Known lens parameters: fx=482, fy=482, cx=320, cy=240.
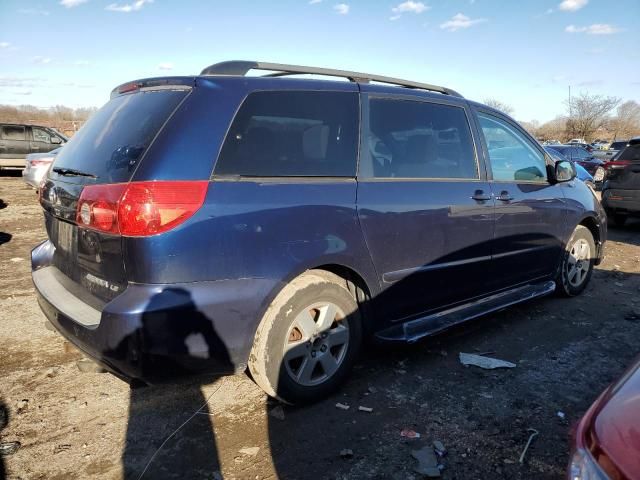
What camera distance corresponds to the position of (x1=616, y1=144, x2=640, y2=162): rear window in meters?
8.64

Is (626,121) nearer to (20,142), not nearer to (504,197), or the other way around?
(20,142)

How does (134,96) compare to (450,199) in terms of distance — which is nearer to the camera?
(134,96)

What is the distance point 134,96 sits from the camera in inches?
115

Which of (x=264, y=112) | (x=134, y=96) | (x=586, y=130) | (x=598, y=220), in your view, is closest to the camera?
(x=264, y=112)

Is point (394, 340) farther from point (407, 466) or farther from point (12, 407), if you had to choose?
point (12, 407)

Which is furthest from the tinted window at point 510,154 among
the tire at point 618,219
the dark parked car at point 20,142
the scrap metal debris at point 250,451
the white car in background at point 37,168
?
the dark parked car at point 20,142

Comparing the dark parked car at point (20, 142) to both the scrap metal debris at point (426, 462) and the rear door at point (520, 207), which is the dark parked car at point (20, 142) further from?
the scrap metal debris at point (426, 462)

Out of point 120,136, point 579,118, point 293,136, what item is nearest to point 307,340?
point 293,136

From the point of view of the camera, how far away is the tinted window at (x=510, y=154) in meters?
4.13

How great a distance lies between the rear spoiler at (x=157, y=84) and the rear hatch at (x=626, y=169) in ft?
28.3

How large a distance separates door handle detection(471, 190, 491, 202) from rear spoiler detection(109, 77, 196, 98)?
227cm

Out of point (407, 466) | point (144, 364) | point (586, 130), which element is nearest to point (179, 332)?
point (144, 364)

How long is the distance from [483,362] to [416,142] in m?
1.72

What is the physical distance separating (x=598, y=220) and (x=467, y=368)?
2.85 meters
